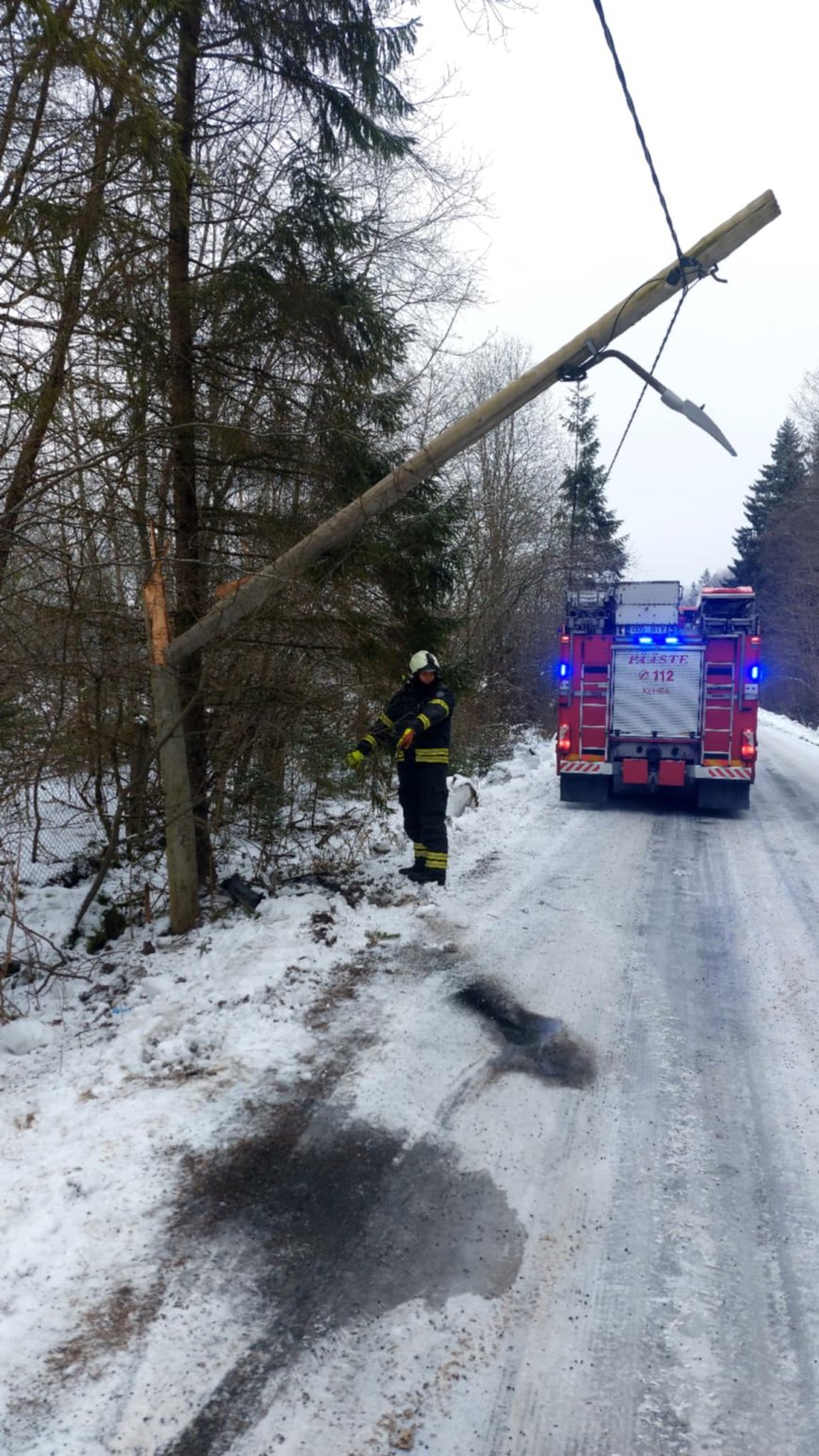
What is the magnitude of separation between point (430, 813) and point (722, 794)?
18.9 ft

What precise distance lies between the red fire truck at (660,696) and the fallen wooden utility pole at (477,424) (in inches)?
242

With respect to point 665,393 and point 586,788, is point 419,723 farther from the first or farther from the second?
point 586,788

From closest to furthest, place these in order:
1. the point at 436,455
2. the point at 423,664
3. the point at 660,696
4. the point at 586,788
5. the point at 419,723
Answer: the point at 436,455 → the point at 419,723 → the point at 423,664 → the point at 660,696 → the point at 586,788

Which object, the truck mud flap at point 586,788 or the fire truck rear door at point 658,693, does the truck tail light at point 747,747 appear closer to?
the fire truck rear door at point 658,693

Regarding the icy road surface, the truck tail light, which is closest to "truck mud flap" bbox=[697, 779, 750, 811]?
the truck tail light

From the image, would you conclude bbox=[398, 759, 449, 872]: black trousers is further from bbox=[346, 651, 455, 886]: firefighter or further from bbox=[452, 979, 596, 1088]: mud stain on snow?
bbox=[452, 979, 596, 1088]: mud stain on snow

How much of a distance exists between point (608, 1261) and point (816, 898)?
492cm

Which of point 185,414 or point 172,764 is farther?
point 185,414

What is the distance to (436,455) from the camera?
18.4ft

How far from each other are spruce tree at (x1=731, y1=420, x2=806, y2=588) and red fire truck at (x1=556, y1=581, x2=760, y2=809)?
32144 millimetres

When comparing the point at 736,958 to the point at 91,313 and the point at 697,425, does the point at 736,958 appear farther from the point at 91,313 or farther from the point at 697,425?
the point at 91,313

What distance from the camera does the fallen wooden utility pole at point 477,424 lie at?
5.64 meters

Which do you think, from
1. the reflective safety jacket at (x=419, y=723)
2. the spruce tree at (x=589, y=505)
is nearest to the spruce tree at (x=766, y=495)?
the spruce tree at (x=589, y=505)

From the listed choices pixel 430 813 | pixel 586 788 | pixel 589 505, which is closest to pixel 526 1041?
pixel 430 813
